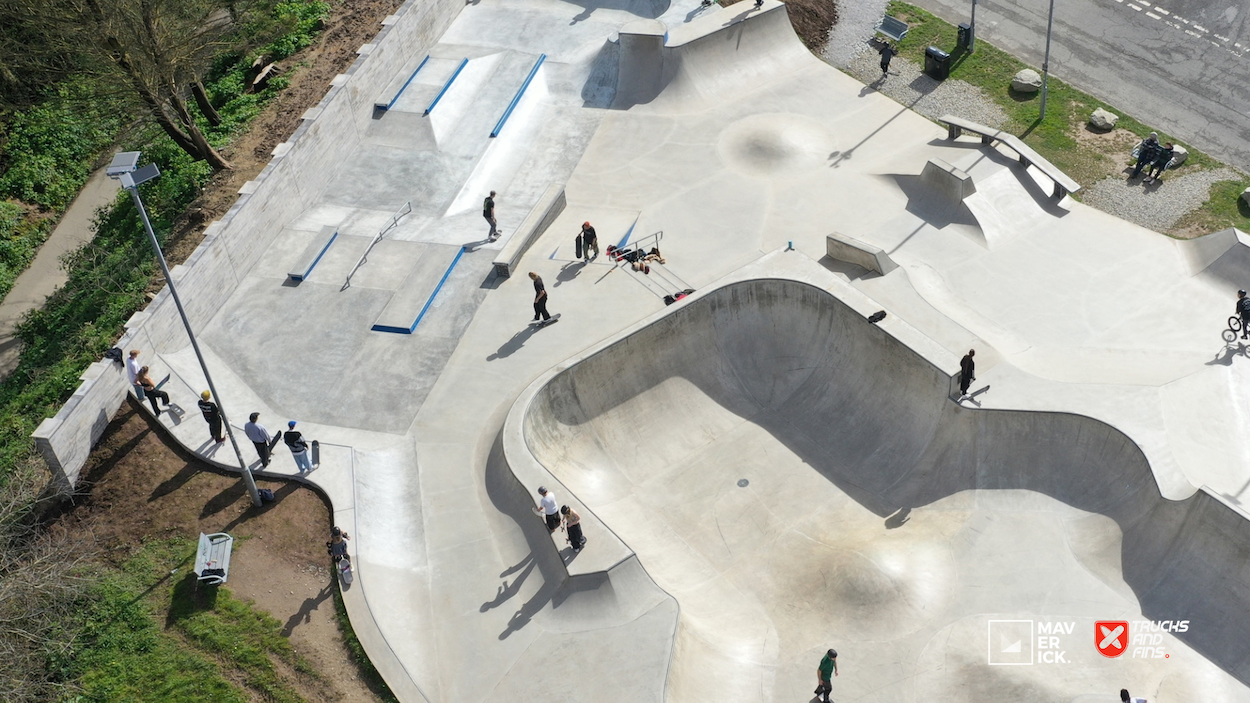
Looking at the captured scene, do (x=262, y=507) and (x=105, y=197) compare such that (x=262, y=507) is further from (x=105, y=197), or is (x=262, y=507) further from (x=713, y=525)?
(x=105, y=197)

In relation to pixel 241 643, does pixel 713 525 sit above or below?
below

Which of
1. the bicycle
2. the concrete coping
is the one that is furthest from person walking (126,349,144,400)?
the bicycle

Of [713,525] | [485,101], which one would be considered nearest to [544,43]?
[485,101]

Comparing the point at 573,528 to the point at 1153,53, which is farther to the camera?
the point at 1153,53

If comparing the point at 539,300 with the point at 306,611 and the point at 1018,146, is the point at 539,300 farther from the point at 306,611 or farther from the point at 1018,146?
the point at 1018,146

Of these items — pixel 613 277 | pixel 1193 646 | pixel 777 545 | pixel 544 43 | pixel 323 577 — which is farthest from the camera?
pixel 544 43

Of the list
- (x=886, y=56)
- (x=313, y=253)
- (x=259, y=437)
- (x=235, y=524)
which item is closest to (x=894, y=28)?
(x=886, y=56)

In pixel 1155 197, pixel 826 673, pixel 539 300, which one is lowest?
pixel 1155 197
